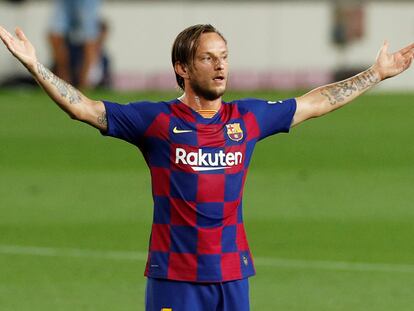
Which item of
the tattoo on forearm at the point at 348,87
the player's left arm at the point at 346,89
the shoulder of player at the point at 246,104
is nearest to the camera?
the shoulder of player at the point at 246,104

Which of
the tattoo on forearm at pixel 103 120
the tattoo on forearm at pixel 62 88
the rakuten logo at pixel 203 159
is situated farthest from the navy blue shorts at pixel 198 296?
the tattoo on forearm at pixel 62 88

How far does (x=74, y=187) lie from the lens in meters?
16.1

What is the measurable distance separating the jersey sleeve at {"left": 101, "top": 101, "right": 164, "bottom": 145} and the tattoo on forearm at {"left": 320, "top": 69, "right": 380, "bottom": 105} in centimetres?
103

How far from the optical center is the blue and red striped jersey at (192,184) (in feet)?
22.4

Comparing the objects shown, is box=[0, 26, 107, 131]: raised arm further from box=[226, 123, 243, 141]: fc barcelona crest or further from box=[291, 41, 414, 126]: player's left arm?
box=[291, 41, 414, 126]: player's left arm

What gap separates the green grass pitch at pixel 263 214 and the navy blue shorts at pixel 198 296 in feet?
11.3

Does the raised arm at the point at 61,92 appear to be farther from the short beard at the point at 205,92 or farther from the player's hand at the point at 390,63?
the player's hand at the point at 390,63

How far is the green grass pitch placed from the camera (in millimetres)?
10977

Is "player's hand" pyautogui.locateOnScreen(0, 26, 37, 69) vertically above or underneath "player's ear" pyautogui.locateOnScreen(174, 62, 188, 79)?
above

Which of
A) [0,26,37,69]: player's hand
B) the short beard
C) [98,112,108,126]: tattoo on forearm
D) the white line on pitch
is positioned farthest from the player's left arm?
the white line on pitch

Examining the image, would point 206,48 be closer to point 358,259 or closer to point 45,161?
point 358,259

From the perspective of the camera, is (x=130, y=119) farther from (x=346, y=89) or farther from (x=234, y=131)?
(x=346, y=89)

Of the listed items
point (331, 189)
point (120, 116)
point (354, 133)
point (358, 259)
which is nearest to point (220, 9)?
point (354, 133)

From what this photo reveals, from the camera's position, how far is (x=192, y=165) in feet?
22.5
